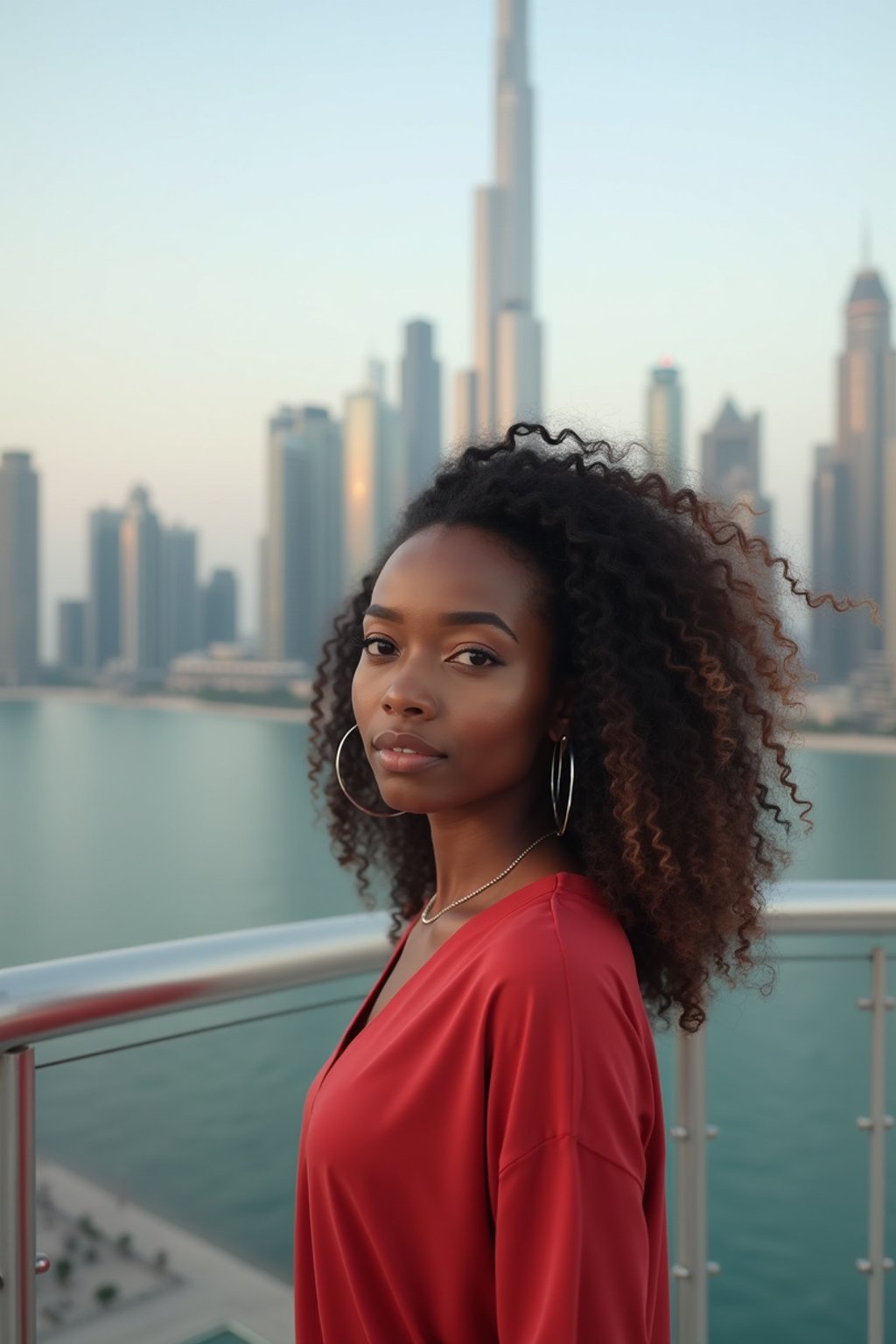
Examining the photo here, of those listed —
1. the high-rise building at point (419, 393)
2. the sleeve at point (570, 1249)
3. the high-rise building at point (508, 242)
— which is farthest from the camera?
the high-rise building at point (508, 242)

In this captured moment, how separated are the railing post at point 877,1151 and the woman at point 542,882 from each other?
0.56 metres

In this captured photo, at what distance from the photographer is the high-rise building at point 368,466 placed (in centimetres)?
4141

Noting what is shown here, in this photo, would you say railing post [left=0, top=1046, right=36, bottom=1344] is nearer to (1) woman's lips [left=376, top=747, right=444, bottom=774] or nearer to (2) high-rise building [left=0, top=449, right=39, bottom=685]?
(1) woman's lips [left=376, top=747, right=444, bottom=774]

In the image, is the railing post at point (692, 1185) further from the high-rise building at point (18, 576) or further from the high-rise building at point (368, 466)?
the high-rise building at point (18, 576)

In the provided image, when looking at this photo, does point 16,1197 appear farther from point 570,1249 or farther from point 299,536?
point 299,536

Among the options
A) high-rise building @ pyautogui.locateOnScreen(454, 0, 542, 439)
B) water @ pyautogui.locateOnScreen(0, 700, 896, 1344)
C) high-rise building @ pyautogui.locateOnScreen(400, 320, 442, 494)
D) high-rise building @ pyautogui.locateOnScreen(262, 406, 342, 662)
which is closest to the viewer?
water @ pyautogui.locateOnScreen(0, 700, 896, 1344)

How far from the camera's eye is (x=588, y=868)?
99 centimetres

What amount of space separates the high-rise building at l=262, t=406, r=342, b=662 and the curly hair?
1527 inches

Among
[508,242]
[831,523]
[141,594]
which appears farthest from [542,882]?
[508,242]

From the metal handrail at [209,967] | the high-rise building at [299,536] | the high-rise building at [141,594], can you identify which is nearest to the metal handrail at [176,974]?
the metal handrail at [209,967]

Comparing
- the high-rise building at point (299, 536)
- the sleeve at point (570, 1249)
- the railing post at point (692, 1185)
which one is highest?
the high-rise building at point (299, 536)

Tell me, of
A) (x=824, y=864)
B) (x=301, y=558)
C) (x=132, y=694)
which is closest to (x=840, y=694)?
(x=824, y=864)

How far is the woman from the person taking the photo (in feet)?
2.56

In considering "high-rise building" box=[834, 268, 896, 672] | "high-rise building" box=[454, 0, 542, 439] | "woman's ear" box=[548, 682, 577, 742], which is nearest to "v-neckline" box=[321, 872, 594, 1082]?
"woman's ear" box=[548, 682, 577, 742]
